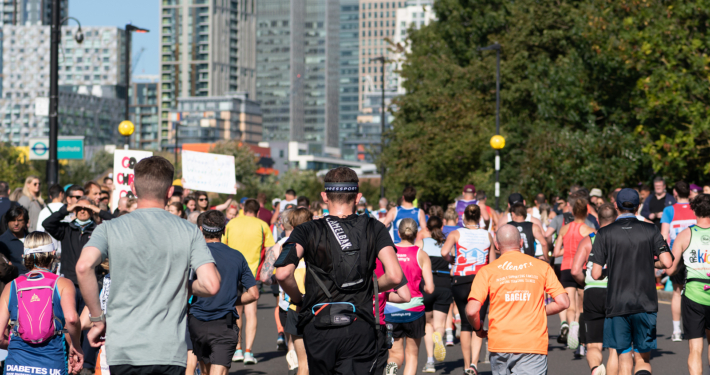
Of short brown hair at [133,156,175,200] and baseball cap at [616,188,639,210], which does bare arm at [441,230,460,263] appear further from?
short brown hair at [133,156,175,200]

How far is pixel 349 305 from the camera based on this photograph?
4723 mm

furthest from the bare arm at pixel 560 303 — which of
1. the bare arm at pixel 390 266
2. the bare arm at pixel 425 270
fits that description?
the bare arm at pixel 425 270

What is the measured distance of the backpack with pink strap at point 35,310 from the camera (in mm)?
5473

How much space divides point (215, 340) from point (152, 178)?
302cm

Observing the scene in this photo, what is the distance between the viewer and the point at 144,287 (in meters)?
4.01

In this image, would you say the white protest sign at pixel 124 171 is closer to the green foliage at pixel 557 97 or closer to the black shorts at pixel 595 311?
the black shorts at pixel 595 311

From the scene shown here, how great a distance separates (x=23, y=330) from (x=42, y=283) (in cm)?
33

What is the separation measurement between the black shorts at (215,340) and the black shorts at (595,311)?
3.57 metres

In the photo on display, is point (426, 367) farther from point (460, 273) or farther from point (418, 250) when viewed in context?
point (418, 250)

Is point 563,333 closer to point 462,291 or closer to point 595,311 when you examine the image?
point 462,291

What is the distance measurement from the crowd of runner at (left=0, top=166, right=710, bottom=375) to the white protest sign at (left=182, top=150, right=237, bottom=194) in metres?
4.15

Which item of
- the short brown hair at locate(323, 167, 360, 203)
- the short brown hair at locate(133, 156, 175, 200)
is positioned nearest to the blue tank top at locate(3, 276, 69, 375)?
the short brown hair at locate(133, 156, 175, 200)

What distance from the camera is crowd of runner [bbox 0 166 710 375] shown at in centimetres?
404

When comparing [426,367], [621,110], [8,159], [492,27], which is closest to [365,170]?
[8,159]
